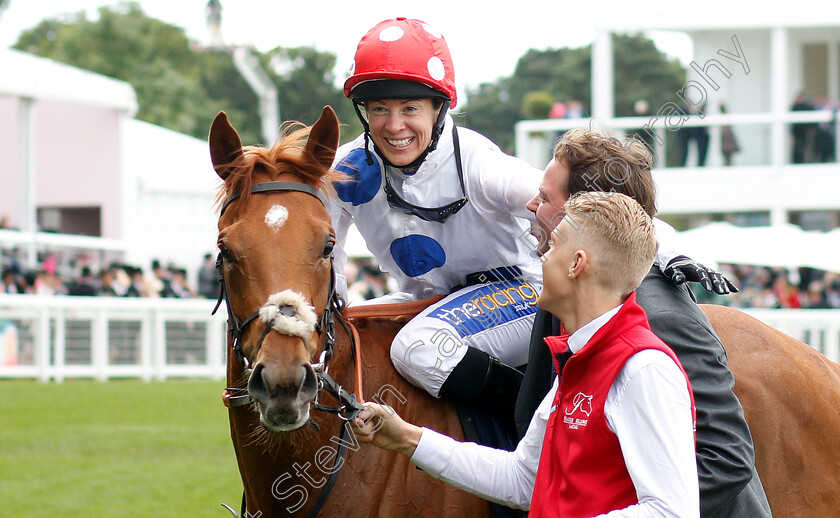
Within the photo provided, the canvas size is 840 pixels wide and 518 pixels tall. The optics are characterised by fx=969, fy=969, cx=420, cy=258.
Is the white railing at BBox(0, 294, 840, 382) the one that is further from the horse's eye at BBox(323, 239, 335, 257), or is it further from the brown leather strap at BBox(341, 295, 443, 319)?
the horse's eye at BBox(323, 239, 335, 257)

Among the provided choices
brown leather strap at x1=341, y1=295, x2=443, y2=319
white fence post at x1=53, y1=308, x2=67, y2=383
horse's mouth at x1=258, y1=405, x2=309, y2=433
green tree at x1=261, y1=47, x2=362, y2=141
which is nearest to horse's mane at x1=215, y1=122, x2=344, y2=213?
brown leather strap at x1=341, y1=295, x2=443, y2=319

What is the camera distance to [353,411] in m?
2.45

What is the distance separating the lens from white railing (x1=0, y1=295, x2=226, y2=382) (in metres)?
12.4

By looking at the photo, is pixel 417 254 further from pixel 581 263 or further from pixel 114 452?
pixel 114 452

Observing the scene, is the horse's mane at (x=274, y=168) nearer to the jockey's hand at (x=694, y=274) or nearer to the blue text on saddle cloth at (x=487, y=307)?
the blue text on saddle cloth at (x=487, y=307)

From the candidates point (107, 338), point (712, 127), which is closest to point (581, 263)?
point (107, 338)

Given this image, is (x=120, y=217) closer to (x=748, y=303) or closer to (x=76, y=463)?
(x=748, y=303)

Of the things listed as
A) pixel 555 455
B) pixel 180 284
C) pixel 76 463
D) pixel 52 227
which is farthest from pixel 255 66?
pixel 555 455

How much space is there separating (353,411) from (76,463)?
5.89 metres

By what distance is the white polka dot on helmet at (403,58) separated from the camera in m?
3.21

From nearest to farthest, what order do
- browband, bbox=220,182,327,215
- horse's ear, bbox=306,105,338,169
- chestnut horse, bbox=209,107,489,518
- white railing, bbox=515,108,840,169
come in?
chestnut horse, bbox=209,107,489,518
browband, bbox=220,182,327,215
horse's ear, bbox=306,105,338,169
white railing, bbox=515,108,840,169

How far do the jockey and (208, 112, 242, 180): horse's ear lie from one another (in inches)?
16.0

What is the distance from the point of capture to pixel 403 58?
3.22 metres

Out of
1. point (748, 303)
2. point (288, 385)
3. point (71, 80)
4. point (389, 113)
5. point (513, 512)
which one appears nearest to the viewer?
point (288, 385)
